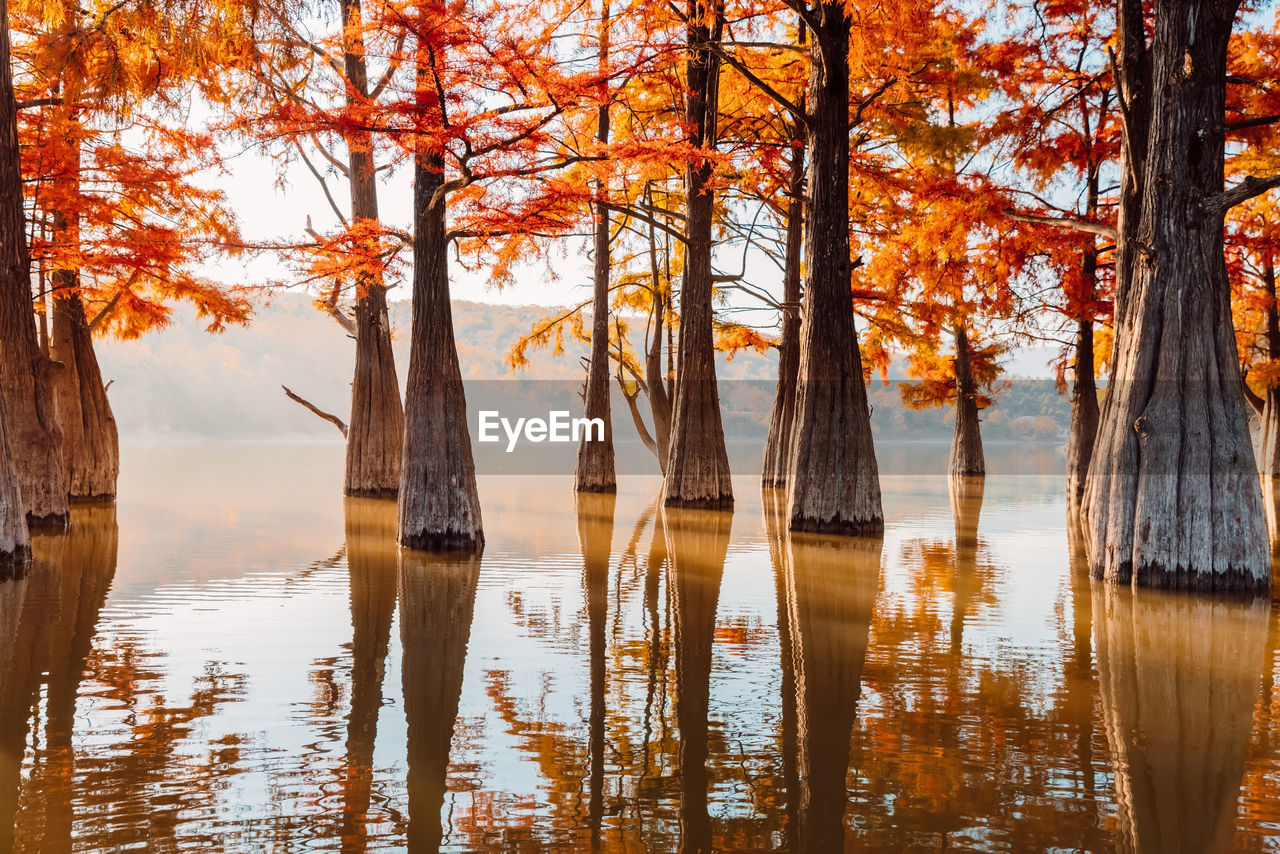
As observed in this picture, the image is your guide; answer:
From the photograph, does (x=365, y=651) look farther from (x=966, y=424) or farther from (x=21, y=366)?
(x=966, y=424)

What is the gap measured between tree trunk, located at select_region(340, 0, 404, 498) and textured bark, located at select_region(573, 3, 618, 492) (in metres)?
3.36

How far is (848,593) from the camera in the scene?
8.11 meters

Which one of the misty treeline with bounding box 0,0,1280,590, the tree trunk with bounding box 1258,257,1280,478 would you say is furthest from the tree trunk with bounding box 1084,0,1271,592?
the tree trunk with bounding box 1258,257,1280,478

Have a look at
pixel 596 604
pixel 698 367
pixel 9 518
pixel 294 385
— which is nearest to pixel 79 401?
pixel 9 518

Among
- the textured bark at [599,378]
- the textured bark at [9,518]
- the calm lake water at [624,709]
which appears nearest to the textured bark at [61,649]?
the calm lake water at [624,709]

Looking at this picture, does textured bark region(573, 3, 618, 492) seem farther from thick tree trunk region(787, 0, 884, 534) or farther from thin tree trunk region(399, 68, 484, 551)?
thin tree trunk region(399, 68, 484, 551)

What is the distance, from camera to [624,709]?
4766 millimetres

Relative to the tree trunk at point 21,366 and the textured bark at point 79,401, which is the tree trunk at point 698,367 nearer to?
the tree trunk at point 21,366

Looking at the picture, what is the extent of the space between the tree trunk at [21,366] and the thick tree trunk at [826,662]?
26.0 feet

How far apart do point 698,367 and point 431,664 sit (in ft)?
31.5

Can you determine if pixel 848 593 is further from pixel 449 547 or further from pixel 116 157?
pixel 116 157

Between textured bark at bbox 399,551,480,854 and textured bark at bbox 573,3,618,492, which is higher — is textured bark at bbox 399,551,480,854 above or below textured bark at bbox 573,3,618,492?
below

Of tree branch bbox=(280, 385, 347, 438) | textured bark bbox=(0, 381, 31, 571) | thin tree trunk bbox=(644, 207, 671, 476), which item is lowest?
textured bark bbox=(0, 381, 31, 571)

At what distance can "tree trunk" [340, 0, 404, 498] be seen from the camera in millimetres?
15922
